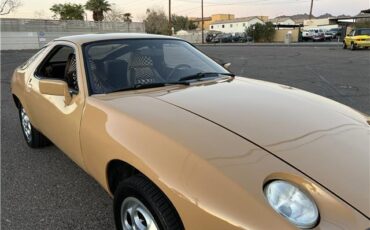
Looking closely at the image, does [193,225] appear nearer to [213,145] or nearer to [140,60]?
[213,145]

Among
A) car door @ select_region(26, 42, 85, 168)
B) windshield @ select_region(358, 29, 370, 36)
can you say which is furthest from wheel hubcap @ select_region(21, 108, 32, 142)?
windshield @ select_region(358, 29, 370, 36)

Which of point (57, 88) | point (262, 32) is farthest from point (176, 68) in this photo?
point (262, 32)

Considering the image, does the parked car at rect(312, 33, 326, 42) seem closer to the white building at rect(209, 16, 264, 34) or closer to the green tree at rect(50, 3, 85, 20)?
the green tree at rect(50, 3, 85, 20)

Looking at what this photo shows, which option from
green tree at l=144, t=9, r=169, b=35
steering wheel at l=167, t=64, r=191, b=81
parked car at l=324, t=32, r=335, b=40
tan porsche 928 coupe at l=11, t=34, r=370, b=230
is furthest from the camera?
green tree at l=144, t=9, r=169, b=35

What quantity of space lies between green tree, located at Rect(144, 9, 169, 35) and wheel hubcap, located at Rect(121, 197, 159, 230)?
248 feet

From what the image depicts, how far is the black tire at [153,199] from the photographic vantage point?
1.93 m

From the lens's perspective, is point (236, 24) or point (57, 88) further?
point (236, 24)

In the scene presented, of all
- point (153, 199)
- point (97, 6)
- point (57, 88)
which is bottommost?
point (153, 199)

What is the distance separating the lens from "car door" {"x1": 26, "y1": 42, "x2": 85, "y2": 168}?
3014mm

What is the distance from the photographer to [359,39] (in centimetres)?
2609

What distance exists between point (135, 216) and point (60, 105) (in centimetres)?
142

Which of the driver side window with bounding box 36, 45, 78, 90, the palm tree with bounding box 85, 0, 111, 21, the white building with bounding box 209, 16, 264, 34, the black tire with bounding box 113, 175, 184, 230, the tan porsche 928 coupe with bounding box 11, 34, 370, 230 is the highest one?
the palm tree with bounding box 85, 0, 111, 21

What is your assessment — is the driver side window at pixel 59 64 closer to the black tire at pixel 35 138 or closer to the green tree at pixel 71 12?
the black tire at pixel 35 138

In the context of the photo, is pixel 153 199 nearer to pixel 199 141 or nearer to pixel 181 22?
pixel 199 141
